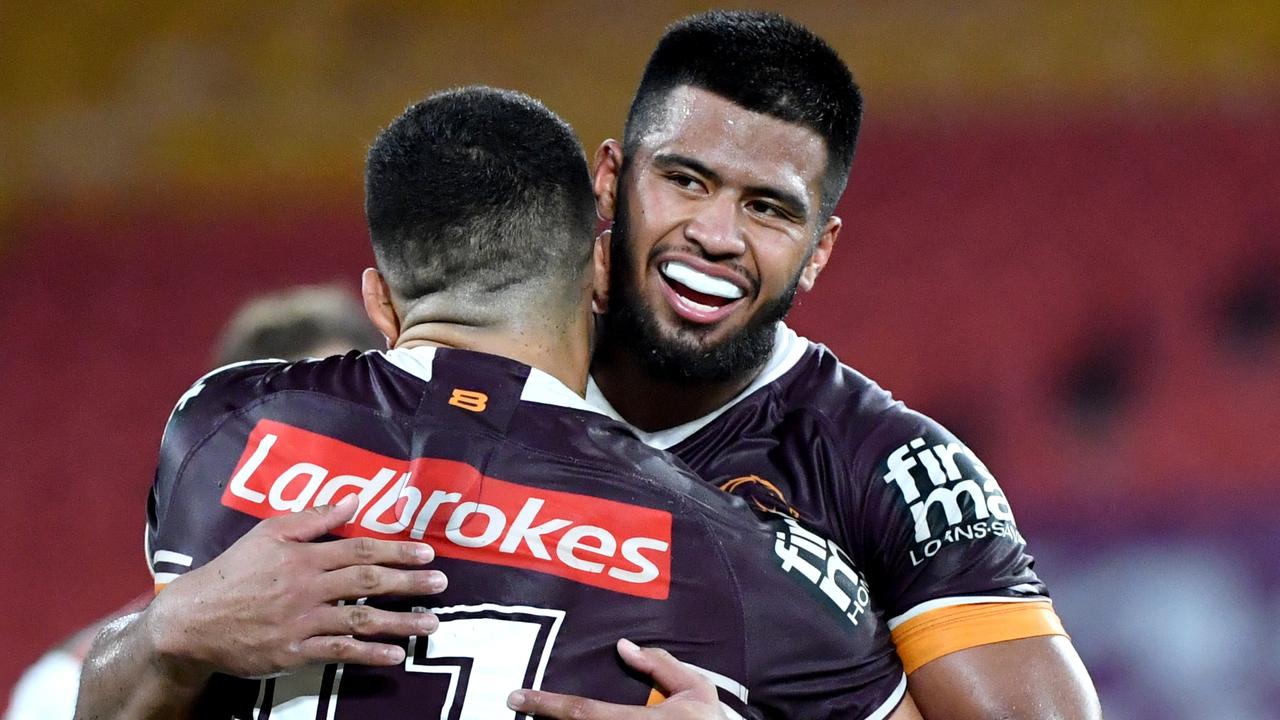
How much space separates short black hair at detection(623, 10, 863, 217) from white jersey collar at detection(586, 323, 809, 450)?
0.23m

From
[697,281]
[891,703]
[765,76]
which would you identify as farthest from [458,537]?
[765,76]

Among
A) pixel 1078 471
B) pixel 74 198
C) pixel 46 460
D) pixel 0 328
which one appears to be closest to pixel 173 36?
pixel 74 198

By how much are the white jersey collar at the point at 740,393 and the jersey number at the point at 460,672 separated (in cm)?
77

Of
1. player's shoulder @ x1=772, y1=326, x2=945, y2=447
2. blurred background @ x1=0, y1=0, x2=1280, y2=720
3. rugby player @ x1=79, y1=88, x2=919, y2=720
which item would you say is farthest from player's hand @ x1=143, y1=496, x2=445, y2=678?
blurred background @ x1=0, y1=0, x2=1280, y2=720

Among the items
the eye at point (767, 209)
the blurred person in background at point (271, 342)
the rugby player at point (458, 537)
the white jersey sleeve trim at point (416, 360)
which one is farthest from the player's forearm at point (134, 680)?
the blurred person in background at point (271, 342)

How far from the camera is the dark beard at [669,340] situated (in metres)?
2.32

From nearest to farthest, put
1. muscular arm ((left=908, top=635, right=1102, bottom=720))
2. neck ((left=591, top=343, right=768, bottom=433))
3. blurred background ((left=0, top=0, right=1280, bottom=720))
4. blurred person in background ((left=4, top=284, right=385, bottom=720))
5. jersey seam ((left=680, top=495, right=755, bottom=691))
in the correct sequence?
1. jersey seam ((left=680, top=495, right=755, bottom=691))
2. muscular arm ((left=908, top=635, right=1102, bottom=720))
3. neck ((left=591, top=343, right=768, bottom=433))
4. blurred person in background ((left=4, top=284, right=385, bottom=720))
5. blurred background ((left=0, top=0, right=1280, bottom=720))

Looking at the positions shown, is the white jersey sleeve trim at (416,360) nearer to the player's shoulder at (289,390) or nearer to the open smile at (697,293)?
the player's shoulder at (289,390)

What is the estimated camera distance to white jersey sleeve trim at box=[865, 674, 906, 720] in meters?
1.93

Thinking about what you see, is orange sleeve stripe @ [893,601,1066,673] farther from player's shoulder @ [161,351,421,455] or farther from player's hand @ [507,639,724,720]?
player's shoulder @ [161,351,421,455]

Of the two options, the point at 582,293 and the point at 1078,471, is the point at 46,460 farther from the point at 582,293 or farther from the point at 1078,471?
the point at 582,293

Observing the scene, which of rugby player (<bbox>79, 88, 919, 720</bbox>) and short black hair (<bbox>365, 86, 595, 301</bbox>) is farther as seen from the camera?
short black hair (<bbox>365, 86, 595, 301</bbox>)

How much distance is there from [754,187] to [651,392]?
1.20 ft

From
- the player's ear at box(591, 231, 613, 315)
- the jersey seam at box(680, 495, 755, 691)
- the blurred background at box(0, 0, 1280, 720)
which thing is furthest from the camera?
the blurred background at box(0, 0, 1280, 720)
